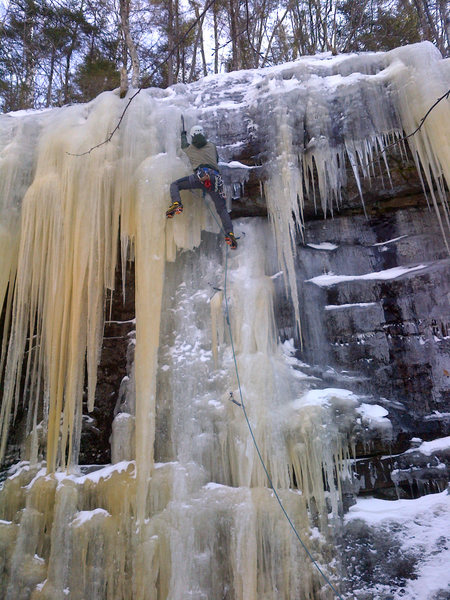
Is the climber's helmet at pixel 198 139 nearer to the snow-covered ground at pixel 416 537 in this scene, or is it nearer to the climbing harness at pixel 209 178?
the climbing harness at pixel 209 178

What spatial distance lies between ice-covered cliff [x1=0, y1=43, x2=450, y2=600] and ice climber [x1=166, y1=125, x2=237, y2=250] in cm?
21

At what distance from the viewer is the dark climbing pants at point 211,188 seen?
4.22 m

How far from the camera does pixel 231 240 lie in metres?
4.42

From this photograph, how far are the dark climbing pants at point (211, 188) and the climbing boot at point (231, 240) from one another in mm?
38

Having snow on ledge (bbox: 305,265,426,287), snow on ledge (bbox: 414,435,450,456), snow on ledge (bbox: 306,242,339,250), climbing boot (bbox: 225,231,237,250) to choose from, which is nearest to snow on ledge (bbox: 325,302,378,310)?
snow on ledge (bbox: 305,265,426,287)

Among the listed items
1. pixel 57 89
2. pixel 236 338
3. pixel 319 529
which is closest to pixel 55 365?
pixel 236 338

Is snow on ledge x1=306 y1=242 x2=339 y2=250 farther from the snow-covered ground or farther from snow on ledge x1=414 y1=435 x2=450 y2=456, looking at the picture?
the snow-covered ground

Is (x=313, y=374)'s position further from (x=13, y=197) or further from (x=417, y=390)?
(x=13, y=197)

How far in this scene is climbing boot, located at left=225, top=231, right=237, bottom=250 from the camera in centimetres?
439

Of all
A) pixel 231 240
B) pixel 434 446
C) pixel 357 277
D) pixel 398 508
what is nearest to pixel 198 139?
pixel 231 240

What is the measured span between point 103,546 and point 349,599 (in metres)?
1.91

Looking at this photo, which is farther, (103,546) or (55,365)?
(55,365)

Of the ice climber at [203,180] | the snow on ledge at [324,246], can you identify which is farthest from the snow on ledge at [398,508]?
the ice climber at [203,180]

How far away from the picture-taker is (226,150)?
471 cm
